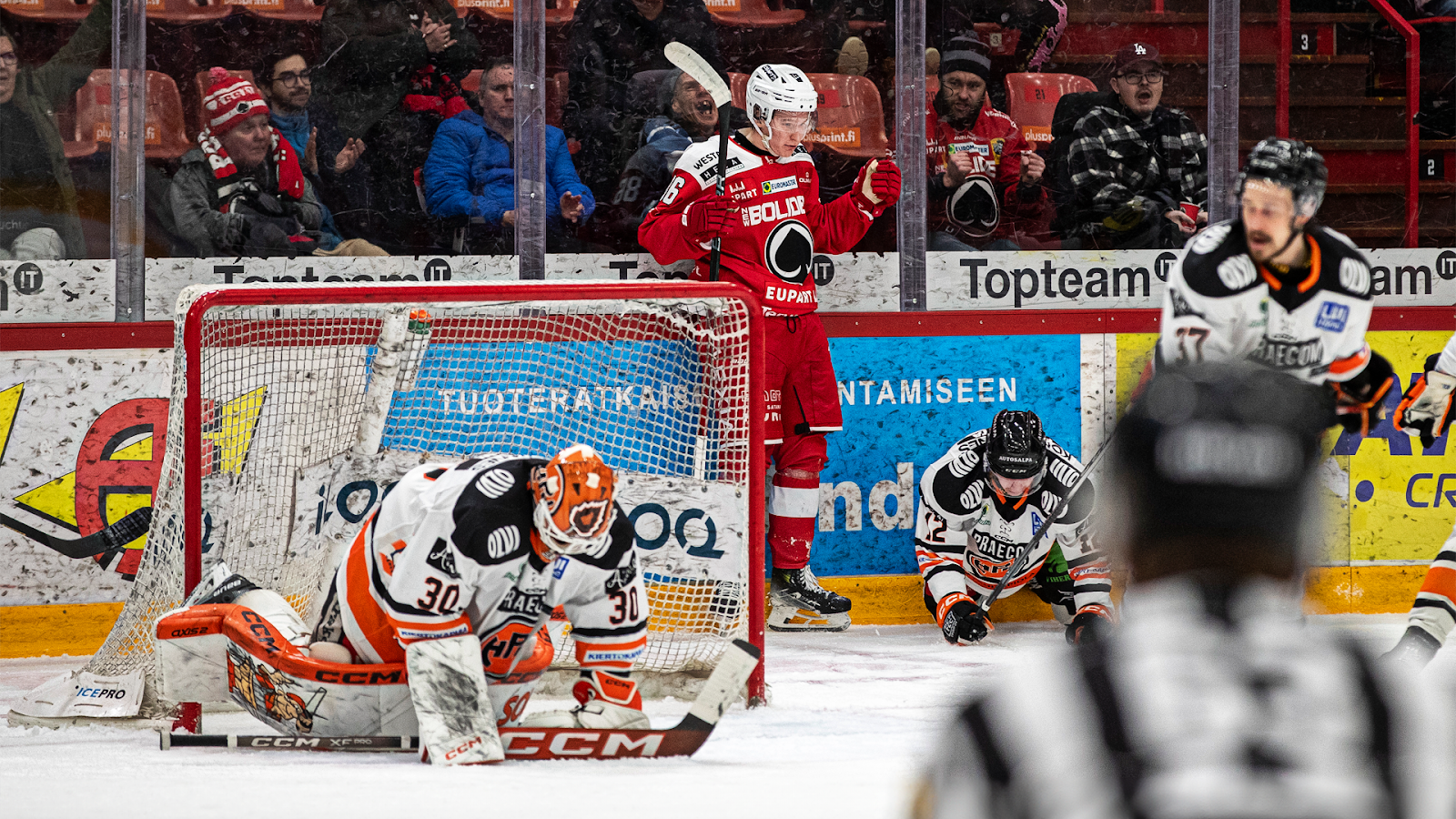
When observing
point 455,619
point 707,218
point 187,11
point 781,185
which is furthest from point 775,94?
point 455,619

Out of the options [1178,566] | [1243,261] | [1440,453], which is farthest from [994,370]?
[1178,566]

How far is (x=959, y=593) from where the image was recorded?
499 cm

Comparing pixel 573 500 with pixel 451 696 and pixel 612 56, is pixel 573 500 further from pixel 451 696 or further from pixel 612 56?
pixel 612 56

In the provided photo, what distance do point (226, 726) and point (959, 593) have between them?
2341 mm

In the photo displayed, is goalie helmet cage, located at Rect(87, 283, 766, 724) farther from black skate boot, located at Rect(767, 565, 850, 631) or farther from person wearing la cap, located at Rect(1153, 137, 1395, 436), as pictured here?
person wearing la cap, located at Rect(1153, 137, 1395, 436)

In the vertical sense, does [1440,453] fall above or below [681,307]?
below

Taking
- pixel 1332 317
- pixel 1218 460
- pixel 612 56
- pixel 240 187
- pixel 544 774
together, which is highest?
pixel 612 56

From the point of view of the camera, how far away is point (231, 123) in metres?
5.06

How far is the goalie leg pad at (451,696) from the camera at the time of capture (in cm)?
313

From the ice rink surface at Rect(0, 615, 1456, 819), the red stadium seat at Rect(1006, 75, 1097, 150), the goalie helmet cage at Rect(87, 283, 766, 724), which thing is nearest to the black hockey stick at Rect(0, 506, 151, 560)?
the ice rink surface at Rect(0, 615, 1456, 819)

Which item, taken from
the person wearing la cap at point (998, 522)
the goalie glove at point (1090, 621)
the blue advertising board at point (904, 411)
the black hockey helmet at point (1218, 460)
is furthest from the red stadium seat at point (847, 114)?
the black hockey helmet at point (1218, 460)

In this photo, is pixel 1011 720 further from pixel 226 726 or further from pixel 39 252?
pixel 39 252

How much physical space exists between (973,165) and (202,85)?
2636 mm

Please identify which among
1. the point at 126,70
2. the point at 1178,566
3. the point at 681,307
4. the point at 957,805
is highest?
the point at 126,70
